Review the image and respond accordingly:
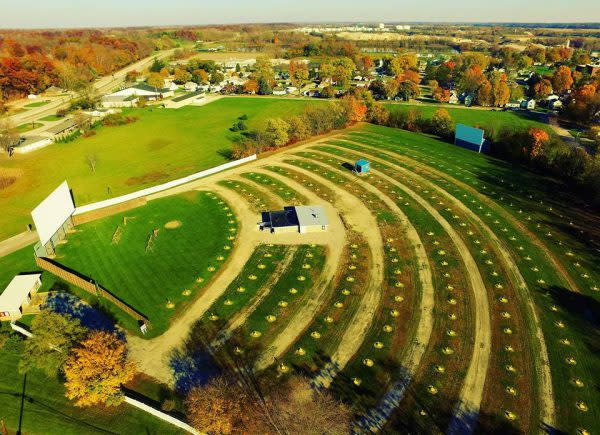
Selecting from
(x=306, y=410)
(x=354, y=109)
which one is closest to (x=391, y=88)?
(x=354, y=109)

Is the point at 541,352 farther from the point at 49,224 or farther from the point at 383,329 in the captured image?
the point at 49,224

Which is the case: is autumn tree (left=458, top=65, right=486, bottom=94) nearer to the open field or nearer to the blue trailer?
the open field

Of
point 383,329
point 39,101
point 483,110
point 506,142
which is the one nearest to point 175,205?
point 383,329

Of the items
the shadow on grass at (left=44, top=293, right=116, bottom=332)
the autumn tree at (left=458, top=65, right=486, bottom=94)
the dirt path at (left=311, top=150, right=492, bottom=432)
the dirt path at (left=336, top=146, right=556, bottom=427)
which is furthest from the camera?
the autumn tree at (left=458, top=65, right=486, bottom=94)

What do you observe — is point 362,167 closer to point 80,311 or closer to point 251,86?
point 80,311

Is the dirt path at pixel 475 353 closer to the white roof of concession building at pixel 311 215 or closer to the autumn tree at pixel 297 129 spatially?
the white roof of concession building at pixel 311 215

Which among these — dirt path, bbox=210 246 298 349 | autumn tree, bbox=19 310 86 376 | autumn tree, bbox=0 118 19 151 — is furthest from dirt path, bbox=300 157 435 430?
autumn tree, bbox=0 118 19 151
